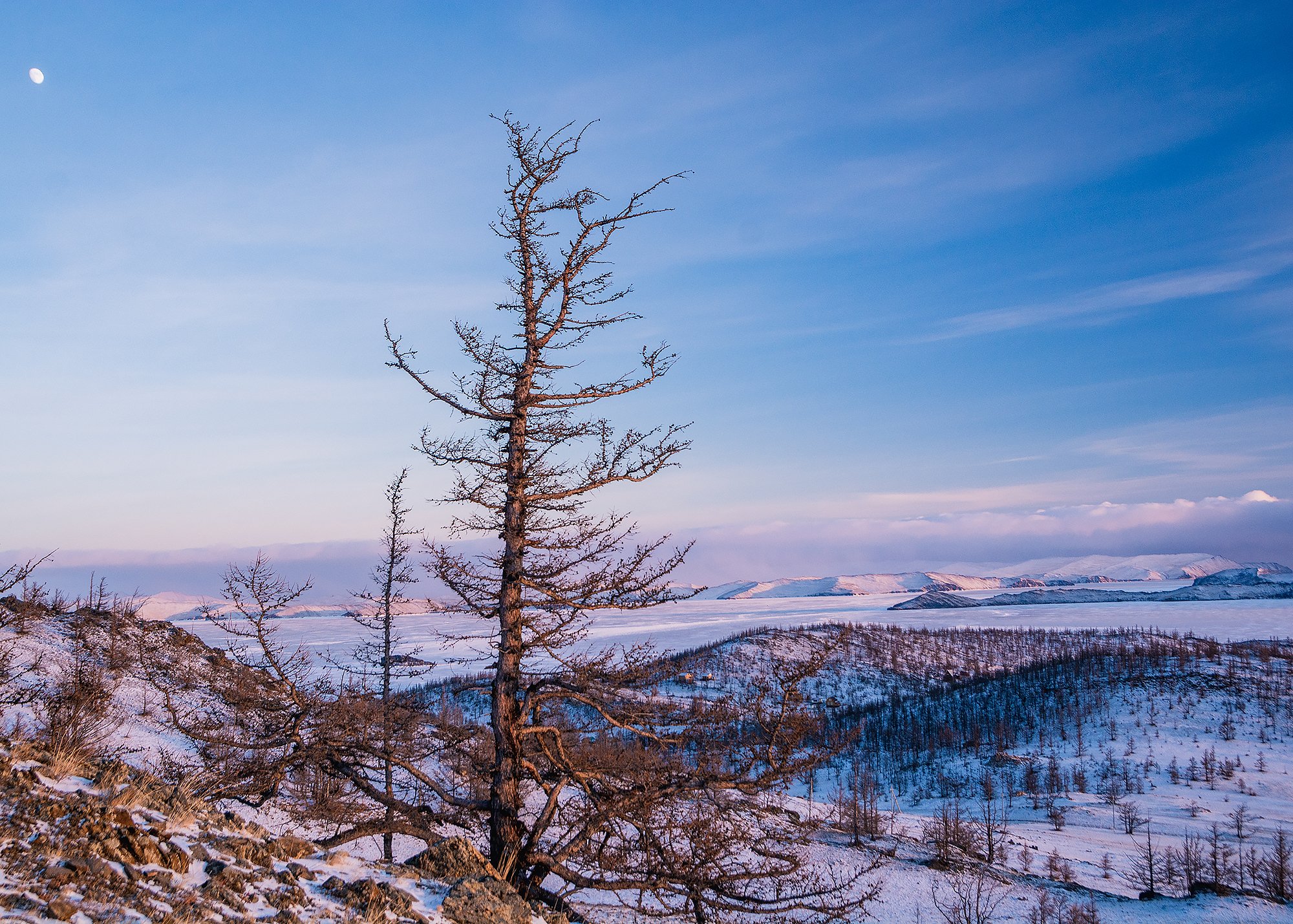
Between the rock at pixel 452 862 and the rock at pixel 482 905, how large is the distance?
1.38 feet

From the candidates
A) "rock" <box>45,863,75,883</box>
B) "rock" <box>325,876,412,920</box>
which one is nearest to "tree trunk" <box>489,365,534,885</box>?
"rock" <box>325,876,412,920</box>

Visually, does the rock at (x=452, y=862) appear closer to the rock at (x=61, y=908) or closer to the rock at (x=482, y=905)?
the rock at (x=482, y=905)

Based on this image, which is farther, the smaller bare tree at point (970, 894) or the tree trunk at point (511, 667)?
the smaller bare tree at point (970, 894)

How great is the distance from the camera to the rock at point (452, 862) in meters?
8.39

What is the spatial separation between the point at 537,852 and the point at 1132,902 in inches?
1768

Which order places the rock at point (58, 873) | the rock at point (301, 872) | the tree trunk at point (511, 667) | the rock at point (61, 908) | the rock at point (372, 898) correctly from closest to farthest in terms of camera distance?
the rock at point (61, 908) < the rock at point (58, 873) < the rock at point (372, 898) < the rock at point (301, 872) < the tree trunk at point (511, 667)

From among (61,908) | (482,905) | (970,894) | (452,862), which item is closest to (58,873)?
(61,908)

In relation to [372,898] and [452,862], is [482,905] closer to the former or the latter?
[372,898]

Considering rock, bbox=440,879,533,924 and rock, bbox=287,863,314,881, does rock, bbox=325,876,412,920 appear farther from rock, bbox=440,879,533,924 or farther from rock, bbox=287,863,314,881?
rock, bbox=440,879,533,924

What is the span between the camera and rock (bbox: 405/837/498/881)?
839cm

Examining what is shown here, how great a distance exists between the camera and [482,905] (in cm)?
739

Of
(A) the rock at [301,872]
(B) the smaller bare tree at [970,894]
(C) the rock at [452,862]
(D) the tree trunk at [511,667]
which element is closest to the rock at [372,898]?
(A) the rock at [301,872]

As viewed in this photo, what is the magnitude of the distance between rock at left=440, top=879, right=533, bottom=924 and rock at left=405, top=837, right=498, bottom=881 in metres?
0.42

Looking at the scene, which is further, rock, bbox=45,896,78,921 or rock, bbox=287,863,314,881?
rock, bbox=287,863,314,881
